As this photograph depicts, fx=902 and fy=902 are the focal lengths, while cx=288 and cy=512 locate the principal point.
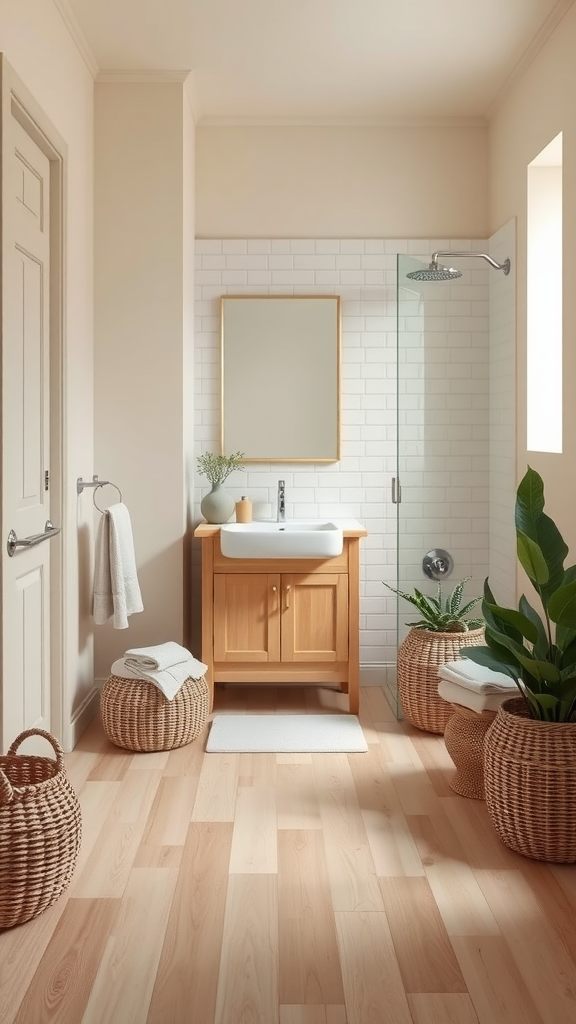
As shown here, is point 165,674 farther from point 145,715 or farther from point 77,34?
point 77,34

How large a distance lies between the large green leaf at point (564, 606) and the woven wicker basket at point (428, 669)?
4.06 feet

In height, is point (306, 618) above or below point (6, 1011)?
above

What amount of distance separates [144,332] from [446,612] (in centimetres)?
192

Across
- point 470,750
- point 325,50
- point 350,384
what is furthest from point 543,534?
point 325,50

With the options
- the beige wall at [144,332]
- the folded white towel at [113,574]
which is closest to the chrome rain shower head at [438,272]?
the beige wall at [144,332]

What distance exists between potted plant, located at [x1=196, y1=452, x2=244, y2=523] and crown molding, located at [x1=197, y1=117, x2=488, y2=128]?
5.67 ft

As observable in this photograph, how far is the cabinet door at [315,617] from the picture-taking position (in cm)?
426

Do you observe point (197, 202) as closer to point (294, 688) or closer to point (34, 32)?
point (34, 32)

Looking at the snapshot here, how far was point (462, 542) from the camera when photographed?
4023 mm

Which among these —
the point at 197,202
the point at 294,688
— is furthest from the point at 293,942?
the point at 197,202

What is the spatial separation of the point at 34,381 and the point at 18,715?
1193mm

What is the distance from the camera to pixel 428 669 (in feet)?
12.8

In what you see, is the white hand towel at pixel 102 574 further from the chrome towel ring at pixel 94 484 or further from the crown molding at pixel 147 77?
the crown molding at pixel 147 77

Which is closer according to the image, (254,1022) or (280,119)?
(254,1022)
